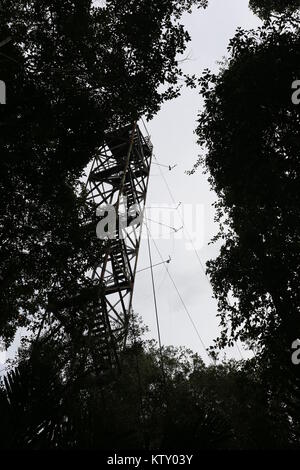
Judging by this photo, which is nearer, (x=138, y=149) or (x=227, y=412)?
(x=227, y=412)

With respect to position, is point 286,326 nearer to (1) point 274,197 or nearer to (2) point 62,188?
(1) point 274,197

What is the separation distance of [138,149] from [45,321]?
29.9ft

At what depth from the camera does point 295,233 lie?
7008mm

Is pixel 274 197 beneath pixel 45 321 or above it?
above

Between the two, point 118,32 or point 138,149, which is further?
point 138,149

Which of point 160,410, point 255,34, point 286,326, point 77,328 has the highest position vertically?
point 255,34

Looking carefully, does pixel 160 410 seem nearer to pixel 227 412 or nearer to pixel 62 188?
pixel 227 412

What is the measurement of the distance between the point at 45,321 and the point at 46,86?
554 centimetres

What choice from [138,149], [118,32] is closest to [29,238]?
[118,32]

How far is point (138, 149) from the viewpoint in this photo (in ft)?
47.5

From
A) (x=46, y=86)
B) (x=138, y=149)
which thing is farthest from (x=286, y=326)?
(x=138, y=149)
